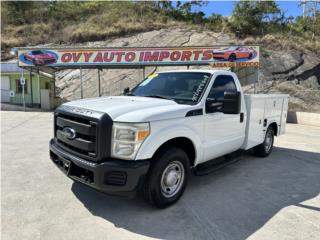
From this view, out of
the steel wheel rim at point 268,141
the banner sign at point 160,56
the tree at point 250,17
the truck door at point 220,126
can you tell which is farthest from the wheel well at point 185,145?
the tree at point 250,17

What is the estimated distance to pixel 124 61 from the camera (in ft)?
55.3

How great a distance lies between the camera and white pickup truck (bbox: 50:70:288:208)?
3299mm

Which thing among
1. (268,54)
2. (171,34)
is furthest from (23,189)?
(171,34)

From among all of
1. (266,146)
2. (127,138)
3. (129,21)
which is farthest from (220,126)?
(129,21)

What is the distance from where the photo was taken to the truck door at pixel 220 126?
441 centimetres

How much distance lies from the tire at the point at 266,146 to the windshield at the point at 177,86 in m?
3.01

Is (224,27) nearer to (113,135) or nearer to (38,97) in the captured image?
(38,97)

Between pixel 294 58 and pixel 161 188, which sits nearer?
pixel 161 188

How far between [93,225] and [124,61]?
14.5m

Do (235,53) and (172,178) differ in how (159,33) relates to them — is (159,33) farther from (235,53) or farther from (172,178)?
(172,178)

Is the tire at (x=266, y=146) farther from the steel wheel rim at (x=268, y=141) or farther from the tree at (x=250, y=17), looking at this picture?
the tree at (x=250, y=17)

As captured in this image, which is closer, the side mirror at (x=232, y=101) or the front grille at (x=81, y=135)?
the front grille at (x=81, y=135)

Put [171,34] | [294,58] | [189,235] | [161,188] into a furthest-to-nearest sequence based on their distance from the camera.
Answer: [171,34], [294,58], [161,188], [189,235]

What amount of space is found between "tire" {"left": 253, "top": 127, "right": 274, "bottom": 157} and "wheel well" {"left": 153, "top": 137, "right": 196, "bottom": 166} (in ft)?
→ 10.2
